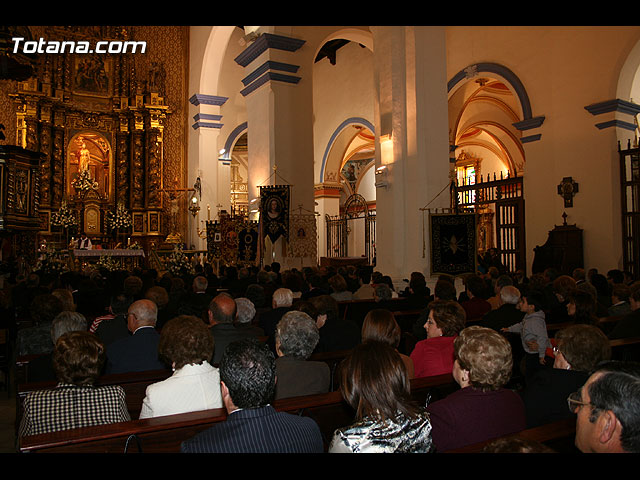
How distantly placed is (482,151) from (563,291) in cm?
1789

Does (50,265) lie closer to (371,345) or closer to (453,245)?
(453,245)

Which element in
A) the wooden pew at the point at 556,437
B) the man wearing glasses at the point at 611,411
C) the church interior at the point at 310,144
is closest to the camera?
the man wearing glasses at the point at 611,411

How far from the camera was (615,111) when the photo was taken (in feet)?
36.0

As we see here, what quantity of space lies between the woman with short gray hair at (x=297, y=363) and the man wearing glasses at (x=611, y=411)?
1.57m

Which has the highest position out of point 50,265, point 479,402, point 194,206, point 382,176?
point 194,206

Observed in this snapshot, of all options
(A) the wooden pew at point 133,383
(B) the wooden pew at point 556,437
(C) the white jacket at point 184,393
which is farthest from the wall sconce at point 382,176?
(B) the wooden pew at point 556,437

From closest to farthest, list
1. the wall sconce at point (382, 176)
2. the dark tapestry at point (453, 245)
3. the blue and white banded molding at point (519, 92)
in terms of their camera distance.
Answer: the dark tapestry at point (453, 245), the wall sconce at point (382, 176), the blue and white banded molding at point (519, 92)

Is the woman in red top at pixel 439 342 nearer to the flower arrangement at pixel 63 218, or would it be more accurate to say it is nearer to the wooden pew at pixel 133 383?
the wooden pew at pixel 133 383

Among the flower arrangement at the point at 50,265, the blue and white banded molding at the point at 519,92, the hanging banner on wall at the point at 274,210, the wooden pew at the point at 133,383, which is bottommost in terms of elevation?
the wooden pew at the point at 133,383

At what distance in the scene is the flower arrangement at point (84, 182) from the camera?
17.1 meters

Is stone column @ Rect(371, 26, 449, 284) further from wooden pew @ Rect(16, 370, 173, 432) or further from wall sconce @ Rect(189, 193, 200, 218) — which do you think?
wall sconce @ Rect(189, 193, 200, 218)

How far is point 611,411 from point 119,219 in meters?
17.1

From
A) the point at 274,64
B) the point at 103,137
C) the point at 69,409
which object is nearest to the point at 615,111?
the point at 274,64
